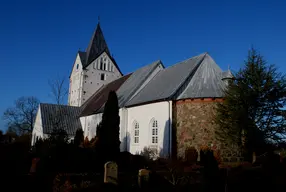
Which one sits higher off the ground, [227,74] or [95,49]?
[95,49]

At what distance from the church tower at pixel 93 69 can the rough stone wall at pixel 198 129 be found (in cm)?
2022

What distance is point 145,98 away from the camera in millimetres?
20625

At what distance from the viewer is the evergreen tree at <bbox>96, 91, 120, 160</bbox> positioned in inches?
562

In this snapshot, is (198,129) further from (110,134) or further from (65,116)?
(65,116)

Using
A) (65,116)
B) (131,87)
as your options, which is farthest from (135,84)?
(65,116)

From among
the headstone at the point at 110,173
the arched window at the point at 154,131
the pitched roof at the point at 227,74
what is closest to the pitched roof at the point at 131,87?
the arched window at the point at 154,131

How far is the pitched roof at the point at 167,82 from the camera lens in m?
19.0

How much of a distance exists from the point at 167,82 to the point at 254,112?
24.5 feet

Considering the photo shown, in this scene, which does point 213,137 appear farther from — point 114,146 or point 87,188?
point 87,188

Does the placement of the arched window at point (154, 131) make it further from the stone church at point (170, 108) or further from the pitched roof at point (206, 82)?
the pitched roof at point (206, 82)

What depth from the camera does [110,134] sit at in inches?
589

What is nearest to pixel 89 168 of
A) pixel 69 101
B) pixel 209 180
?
pixel 209 180

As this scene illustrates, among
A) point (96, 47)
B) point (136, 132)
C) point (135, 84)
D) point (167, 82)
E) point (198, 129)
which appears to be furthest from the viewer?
point (96, 47)

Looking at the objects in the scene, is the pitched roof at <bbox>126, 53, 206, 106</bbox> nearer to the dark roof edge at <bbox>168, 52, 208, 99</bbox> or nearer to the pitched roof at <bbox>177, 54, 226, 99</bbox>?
the dark roof edge at <bbox>168, 52, 208, 99</bbox>
